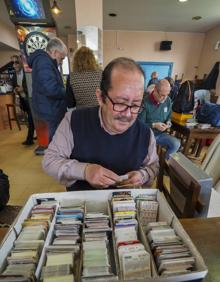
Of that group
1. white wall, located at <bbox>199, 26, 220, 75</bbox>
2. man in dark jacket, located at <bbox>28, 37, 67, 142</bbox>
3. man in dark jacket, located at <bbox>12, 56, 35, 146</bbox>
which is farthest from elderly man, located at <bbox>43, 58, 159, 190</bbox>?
white wall, located at <bbox>199, 26, 220, 75</bbox>

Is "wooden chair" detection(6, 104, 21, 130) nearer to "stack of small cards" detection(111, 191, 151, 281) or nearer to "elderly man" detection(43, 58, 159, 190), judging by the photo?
"elderly man" detection(43, 58, 159, 190)

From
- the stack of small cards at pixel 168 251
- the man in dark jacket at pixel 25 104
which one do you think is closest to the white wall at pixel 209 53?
the man in dark jacket at pixel 25 104

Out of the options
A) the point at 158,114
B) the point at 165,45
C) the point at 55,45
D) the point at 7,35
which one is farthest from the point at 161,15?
the point at 7,35

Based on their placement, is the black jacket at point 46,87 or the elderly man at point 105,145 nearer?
the elderly man at point 105,145

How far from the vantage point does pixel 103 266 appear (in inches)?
16.7

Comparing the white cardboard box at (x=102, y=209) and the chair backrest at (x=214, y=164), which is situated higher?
the white cardboard box at (x=102, y=209)

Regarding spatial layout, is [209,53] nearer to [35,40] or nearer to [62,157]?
[35,40]

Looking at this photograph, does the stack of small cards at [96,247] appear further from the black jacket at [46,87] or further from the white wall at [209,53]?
the white wall at [209,53]

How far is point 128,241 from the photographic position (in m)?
0.51

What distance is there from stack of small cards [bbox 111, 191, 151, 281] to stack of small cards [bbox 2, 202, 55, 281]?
21cm

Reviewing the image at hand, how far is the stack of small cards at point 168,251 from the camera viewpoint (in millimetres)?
419

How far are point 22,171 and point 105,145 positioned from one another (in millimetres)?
2012

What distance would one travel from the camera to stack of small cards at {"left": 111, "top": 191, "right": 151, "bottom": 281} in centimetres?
42

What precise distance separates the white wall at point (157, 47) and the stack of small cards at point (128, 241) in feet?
19.8
